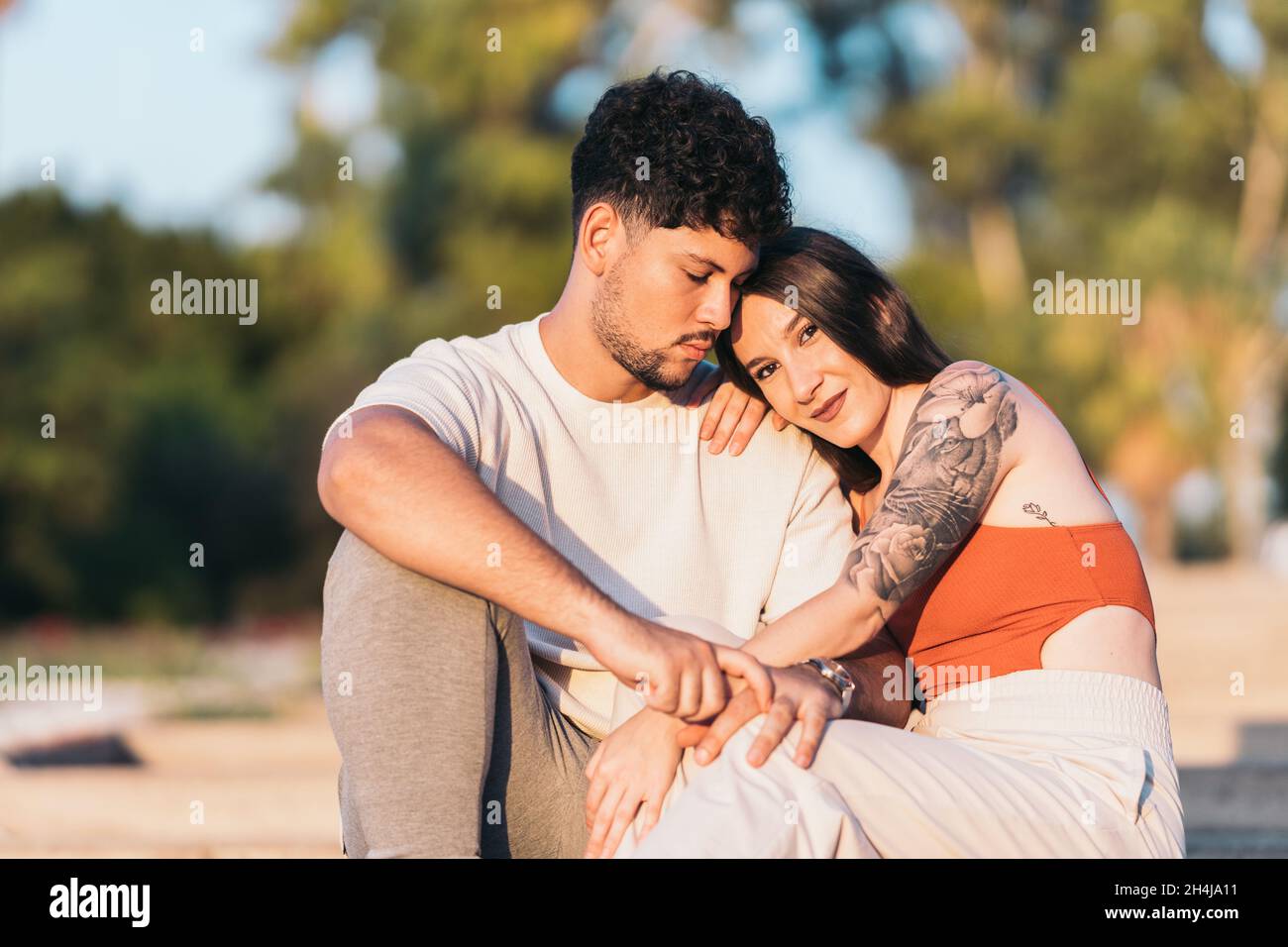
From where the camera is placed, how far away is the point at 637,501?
3311 mm

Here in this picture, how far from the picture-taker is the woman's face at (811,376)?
322 centimetres

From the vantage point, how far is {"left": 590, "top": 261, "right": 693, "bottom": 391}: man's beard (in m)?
3.27

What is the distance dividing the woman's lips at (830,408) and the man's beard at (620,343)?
31 cm

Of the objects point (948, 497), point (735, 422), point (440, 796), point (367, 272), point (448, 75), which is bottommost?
point (440, 796)

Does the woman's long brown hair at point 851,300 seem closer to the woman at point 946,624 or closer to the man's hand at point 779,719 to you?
the woman at point 946,624

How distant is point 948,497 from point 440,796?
1.12 meters

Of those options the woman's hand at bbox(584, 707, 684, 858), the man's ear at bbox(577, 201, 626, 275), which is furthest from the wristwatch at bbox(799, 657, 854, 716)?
the man's ear at bbox(577, 201, 626, 275)

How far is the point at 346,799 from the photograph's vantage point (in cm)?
293

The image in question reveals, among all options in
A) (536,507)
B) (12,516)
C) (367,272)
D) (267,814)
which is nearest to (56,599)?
(12,516)
